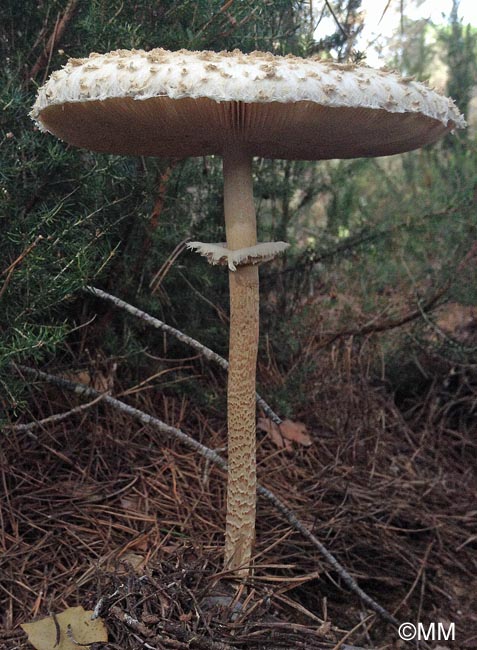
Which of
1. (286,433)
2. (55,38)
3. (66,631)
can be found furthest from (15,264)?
(286,433)

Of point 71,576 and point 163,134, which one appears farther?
point 71,576

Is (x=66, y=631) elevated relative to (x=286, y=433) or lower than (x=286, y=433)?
lower

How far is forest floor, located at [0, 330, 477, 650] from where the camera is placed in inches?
72.0

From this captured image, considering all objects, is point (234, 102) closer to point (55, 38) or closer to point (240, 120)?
point (240, 120)

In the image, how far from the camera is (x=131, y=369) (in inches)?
117

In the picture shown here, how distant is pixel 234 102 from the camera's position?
1518 mm

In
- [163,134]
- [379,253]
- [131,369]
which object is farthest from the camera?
[379,253]

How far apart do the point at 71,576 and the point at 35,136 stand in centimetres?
174

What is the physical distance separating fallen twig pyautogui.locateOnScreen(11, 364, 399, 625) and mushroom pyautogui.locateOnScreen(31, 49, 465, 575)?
23cm

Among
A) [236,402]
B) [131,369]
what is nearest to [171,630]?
[236,402]

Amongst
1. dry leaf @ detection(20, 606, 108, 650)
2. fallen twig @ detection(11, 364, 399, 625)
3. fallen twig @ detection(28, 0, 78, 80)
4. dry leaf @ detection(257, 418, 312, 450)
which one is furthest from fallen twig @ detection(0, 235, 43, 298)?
dry leaf @ detection(257, 418, 312, 450)

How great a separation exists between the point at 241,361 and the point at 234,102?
0.92 m

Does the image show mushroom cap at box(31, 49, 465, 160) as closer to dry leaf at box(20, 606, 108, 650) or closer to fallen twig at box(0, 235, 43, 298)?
fallen twig at box(0, 235, 43, 298)

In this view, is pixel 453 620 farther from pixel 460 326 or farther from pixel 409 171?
pixel 409 171
